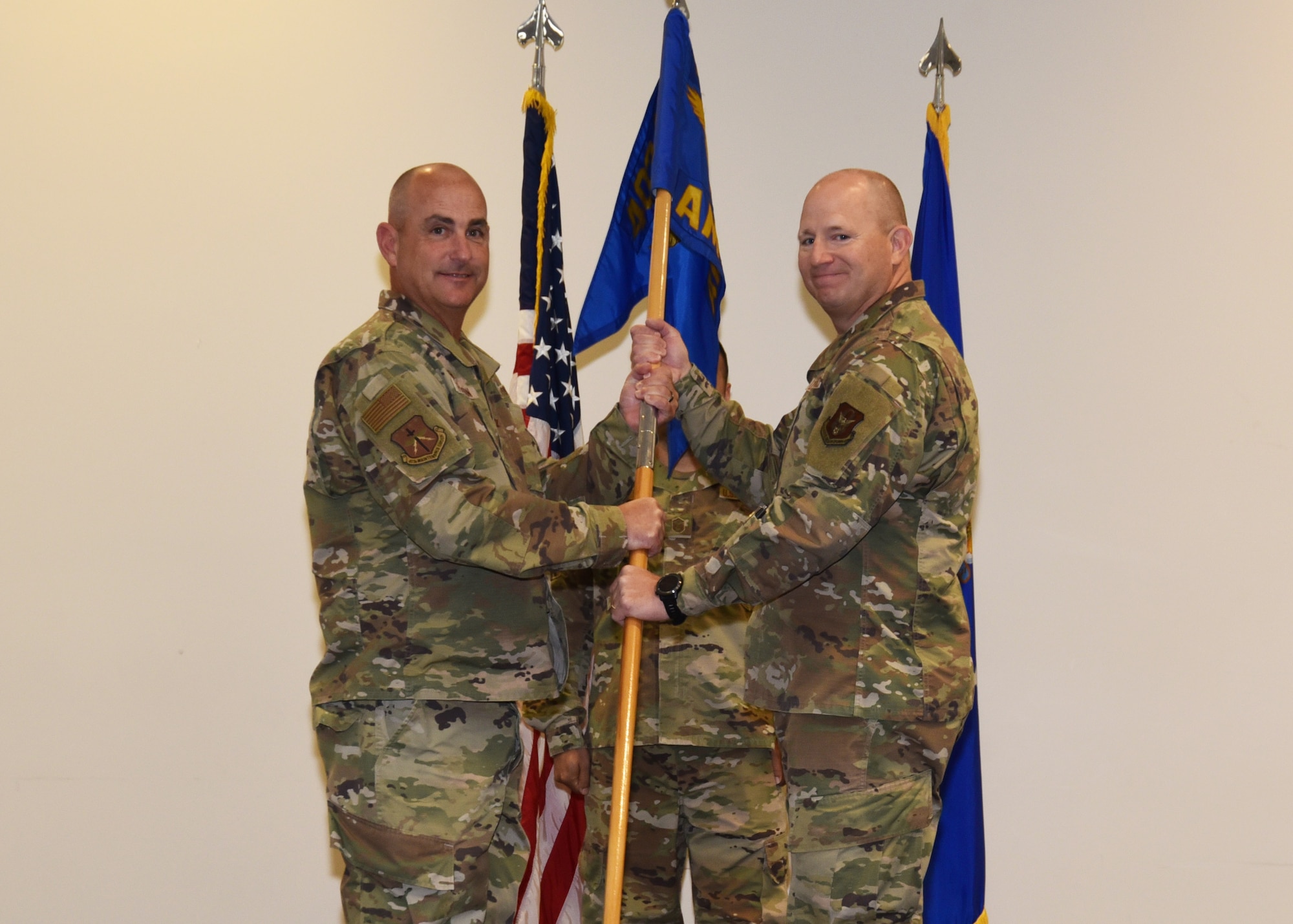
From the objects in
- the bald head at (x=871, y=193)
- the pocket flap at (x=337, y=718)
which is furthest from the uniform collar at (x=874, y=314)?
the pocket flap at (x=337, y=718)

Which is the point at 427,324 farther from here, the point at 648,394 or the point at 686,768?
the point at 686,768

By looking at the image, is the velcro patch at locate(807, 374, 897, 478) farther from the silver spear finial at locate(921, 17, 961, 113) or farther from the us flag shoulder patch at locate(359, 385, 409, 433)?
the silver spear finial at locate(921, 17, 961, 113)

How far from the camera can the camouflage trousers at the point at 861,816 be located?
2.40 metres

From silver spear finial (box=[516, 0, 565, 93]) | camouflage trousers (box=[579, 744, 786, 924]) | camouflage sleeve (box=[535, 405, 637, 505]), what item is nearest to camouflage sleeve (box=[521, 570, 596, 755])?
camouflage trousers (box=[579, 744, 786, 924])

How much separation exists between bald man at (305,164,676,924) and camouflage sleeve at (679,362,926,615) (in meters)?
0.31

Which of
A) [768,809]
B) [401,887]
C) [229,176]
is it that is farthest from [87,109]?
[768,809]

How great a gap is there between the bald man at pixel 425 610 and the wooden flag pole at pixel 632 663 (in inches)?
6.1

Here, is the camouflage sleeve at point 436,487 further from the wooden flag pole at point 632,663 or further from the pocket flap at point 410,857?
the pocket flap at point 410,857

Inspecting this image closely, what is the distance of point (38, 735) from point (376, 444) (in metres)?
2.07

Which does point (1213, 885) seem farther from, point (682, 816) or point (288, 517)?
point (288, 517)

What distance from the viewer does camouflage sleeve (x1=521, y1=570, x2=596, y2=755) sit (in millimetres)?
3045

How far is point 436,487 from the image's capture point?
2.44 meters

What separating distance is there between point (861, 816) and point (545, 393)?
1560 mm

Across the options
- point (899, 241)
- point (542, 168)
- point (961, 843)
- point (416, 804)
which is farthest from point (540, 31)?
point (961, 843)
